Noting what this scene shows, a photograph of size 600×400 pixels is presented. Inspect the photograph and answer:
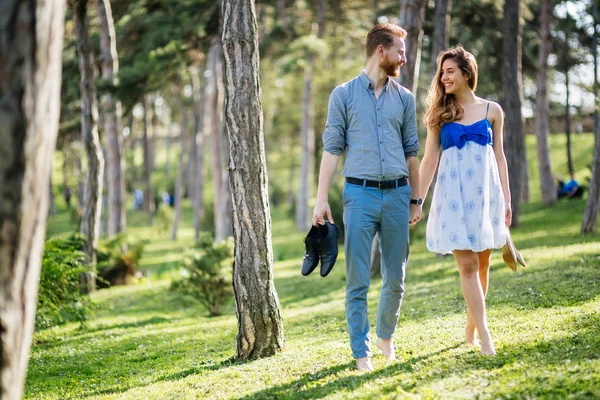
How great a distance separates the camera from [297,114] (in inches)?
1467

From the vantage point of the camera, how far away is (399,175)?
501cm

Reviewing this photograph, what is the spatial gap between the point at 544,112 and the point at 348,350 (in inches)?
775

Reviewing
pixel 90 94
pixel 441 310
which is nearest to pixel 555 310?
pixel 441 310

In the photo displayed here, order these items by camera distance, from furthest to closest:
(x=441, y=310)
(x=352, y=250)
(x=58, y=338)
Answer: (x=58, y=338) → (x=441, y=310) → (x=352, y=250)

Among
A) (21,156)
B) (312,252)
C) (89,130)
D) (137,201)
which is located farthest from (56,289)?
(137,201)

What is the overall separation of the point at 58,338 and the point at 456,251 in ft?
23.6

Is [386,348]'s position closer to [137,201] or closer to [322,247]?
Answer: [322,247]

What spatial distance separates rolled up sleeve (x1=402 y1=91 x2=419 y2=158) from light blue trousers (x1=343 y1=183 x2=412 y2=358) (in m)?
0.34

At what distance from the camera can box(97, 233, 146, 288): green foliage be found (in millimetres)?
16406

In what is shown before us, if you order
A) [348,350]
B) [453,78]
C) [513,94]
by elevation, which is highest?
[513,94]

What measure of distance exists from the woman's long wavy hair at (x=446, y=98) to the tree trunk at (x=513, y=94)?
13134mm

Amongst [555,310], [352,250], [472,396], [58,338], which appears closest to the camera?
[472,396]

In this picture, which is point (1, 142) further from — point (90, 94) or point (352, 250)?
point (90, 94)

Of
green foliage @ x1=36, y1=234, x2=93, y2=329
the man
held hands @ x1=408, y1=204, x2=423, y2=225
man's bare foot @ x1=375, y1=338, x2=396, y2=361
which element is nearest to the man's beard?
the man
